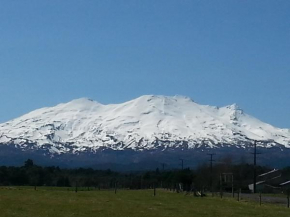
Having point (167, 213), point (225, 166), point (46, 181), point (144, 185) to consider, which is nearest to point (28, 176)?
point (46, 181)

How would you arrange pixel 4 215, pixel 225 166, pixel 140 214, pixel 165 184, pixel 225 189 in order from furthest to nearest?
pixel 225 166
pixel 165 184
pixel 225 189
pixel 140 214
pixel 4 215

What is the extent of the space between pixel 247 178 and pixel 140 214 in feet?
261

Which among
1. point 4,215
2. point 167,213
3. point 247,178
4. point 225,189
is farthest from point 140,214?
point 247,178

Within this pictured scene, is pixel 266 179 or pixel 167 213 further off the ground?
pixel 266 179

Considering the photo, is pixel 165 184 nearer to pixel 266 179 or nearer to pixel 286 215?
pixel 266 179

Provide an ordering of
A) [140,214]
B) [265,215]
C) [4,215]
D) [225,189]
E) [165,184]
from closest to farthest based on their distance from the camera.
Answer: [4,215] → [140,214] → [265,215] → [225,189] → [165,184]

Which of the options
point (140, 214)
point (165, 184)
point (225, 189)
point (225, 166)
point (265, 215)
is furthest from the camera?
point (225, 166)

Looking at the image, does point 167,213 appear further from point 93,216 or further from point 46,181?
point 46,181

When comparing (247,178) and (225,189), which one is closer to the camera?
(225,189)

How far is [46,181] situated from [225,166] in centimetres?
2926

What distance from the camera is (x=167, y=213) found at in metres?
30.4

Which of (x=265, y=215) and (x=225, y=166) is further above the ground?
(x=225, y=166)

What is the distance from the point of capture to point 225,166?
107750mm

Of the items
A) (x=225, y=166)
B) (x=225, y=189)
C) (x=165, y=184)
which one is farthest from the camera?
(x=225, y=166)
